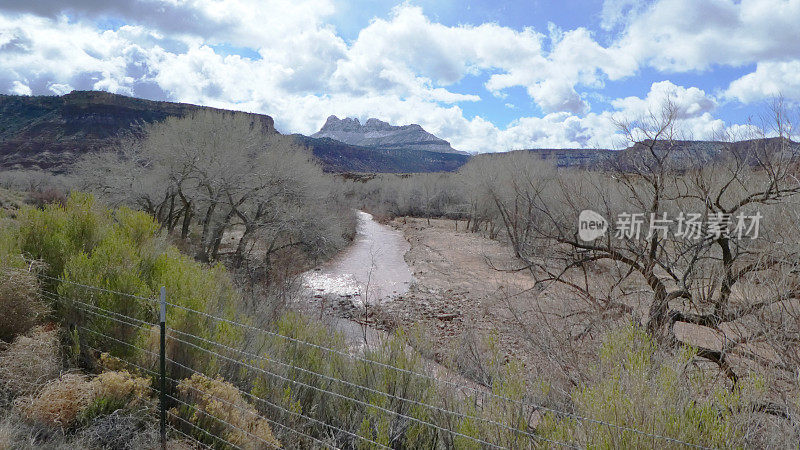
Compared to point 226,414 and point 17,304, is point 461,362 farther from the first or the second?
point 17,304

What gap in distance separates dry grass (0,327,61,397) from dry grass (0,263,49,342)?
0.31 metres

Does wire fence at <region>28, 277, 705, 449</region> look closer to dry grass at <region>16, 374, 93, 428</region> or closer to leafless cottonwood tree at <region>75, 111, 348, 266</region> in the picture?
dry grass at <region>16, 374, 93, 428</region>

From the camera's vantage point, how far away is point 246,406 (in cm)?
397

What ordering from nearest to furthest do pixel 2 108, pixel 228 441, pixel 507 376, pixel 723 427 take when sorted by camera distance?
pixel 723 427 → pixel 228 441 → pixel 507 376 → pixel 2 108

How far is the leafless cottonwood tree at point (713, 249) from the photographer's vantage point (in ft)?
16.1

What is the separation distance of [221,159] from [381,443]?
54.9ft

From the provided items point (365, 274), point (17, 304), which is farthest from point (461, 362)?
point (365, 274)

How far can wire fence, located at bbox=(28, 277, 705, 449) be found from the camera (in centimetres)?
342

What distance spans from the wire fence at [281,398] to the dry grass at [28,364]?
0.32 meters

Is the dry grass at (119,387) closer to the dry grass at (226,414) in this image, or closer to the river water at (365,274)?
Result: the dry grass at (226,414)

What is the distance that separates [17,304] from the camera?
473 cm

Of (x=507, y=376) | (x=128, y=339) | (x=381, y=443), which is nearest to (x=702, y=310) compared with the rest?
(x=507, y=376)

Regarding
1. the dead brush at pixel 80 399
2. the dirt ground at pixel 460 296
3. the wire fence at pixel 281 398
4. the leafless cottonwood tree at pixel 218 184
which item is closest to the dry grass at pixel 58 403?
the dead brush at pixel 80 399

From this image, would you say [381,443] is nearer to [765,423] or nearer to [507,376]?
[507,376]
